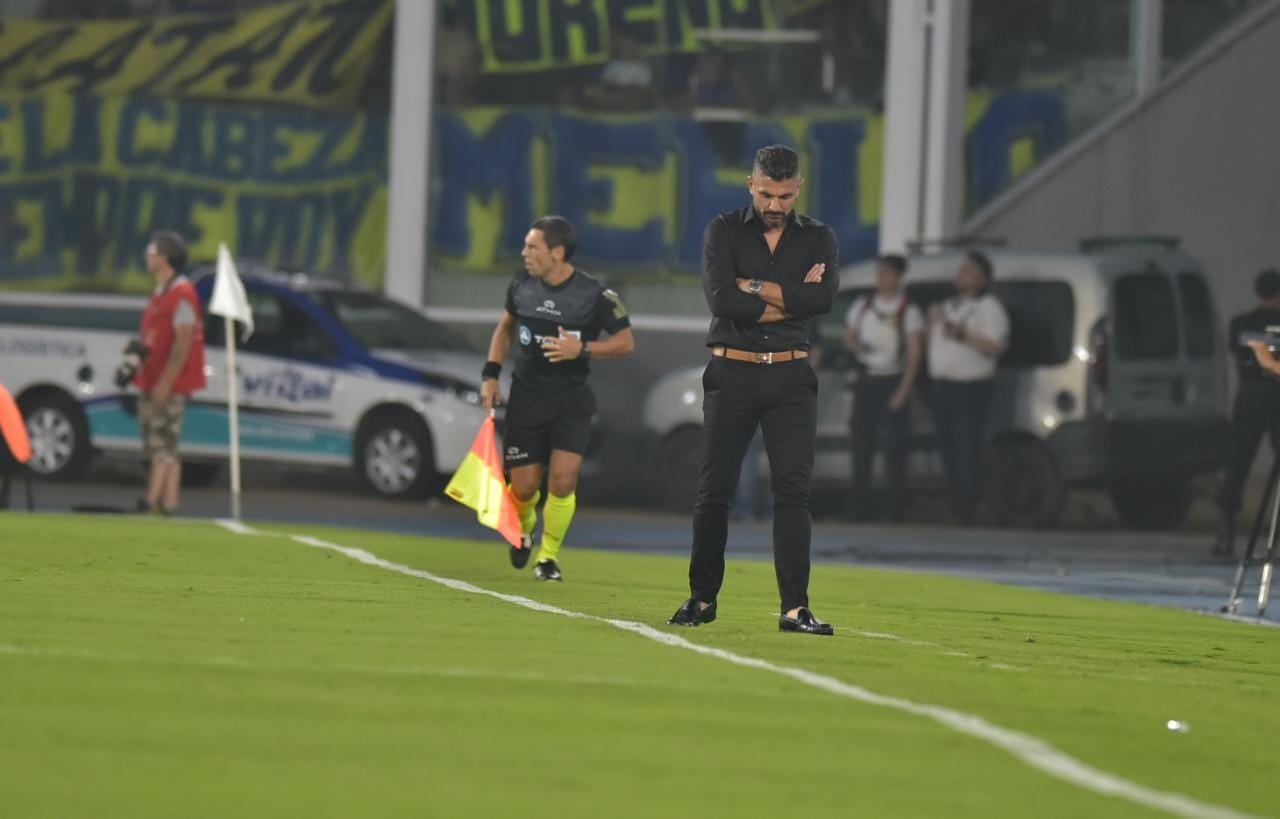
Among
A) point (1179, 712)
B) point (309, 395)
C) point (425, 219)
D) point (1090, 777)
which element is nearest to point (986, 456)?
point (309, 395)

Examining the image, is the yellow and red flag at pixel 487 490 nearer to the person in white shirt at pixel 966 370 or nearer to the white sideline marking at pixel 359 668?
the white sideline marking at pixel 359 668

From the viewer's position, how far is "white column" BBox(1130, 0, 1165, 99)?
→ 29.7m

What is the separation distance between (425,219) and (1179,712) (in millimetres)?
21100

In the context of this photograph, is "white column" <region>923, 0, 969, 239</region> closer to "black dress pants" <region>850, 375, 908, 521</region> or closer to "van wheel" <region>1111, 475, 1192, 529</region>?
"van wheel" <region>1111, 475, 1192, 529</region>

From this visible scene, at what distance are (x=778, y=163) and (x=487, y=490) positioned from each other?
442 centimetres

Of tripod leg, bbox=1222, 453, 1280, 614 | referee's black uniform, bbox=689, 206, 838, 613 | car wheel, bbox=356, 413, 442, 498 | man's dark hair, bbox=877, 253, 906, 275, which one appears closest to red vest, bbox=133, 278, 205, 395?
car wheel, bbox=356, 413, 442, 498

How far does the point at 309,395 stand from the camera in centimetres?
2489

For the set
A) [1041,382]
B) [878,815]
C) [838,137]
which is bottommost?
[878,815]

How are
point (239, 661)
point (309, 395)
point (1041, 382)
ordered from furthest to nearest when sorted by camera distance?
point (309, 395), point (1041, 382), point (239, 661)

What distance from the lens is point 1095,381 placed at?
22672 mm

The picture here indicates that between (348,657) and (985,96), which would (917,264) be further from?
(348,657)

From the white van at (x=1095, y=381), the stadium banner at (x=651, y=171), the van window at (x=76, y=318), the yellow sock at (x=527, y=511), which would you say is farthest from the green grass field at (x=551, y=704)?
the stadium banner at (x=651, y=171)

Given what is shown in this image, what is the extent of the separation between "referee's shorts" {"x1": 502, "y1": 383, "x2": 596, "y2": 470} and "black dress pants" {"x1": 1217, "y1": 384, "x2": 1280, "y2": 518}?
23.9 ft

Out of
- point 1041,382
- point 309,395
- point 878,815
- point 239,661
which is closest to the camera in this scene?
point 878,815
